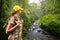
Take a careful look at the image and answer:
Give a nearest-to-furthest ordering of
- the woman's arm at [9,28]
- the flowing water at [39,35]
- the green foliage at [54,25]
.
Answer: the woman's arm at [9,28], the flowing water at [39,35], the green foliage at [54,25]

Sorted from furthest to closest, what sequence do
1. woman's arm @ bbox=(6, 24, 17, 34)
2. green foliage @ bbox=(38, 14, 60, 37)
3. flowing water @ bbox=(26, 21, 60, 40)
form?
green foliage @ bbox=(38, 14, 60, 37), flowing water @ bbox=(26, 21, 60, 40), woman's arm @ bbox=(6, 24, 17, 34)

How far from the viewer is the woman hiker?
483cm

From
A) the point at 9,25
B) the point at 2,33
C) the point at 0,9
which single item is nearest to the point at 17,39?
the point at 9,25

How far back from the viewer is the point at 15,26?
481cm

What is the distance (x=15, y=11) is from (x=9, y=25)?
0.38 meters

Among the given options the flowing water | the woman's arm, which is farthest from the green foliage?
the woman's arm

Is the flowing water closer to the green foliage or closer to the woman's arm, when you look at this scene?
the green foliage

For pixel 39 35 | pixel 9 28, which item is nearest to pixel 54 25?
pixel 39 35

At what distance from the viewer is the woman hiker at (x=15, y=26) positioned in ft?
15.8

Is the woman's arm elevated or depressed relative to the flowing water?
elevated

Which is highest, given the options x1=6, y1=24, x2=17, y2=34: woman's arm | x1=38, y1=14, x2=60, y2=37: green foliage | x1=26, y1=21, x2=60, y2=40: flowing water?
x1=6, y1=24, x2=17, y2=34: woman's arm

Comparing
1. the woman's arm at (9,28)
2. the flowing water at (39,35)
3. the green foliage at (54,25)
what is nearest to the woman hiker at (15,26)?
the woman's arm at (9,28)

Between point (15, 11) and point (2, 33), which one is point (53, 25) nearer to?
point (2, 33)

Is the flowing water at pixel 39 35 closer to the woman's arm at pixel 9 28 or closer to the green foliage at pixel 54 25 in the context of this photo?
the green foliage at pixel 54 25
